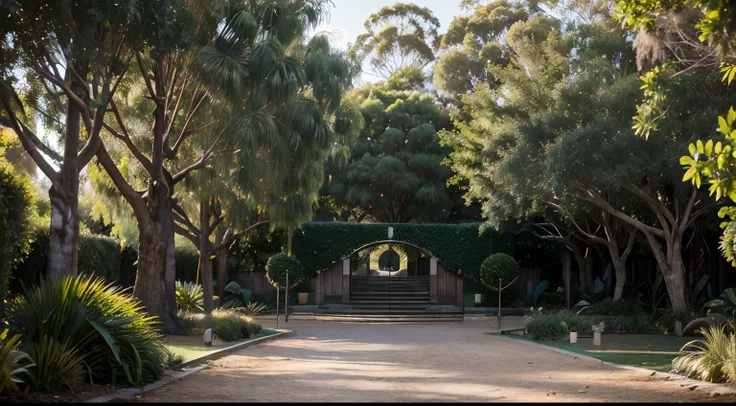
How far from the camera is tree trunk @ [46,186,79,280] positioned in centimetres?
1396

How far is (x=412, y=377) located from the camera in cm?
1128

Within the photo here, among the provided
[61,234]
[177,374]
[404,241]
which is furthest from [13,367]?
[404,241]

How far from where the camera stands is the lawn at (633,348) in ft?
44.9

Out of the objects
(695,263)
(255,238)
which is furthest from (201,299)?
(695,263)

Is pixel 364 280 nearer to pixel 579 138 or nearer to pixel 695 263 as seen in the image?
pixel 695 263

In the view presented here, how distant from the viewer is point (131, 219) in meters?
25.3

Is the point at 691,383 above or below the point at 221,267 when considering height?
below

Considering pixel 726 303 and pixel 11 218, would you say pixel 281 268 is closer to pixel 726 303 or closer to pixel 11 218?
pixel 726 303

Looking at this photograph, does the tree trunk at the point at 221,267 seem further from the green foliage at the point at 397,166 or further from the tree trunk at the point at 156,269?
the tree trunk at the point at 156,269

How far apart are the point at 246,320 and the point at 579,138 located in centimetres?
938

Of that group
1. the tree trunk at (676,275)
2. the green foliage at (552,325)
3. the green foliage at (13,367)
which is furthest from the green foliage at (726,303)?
the green foliage at (13,367)

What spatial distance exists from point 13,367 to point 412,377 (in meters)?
5.29

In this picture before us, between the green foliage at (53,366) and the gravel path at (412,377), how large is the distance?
0.84 meters

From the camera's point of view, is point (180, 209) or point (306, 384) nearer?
point (306, 384)
